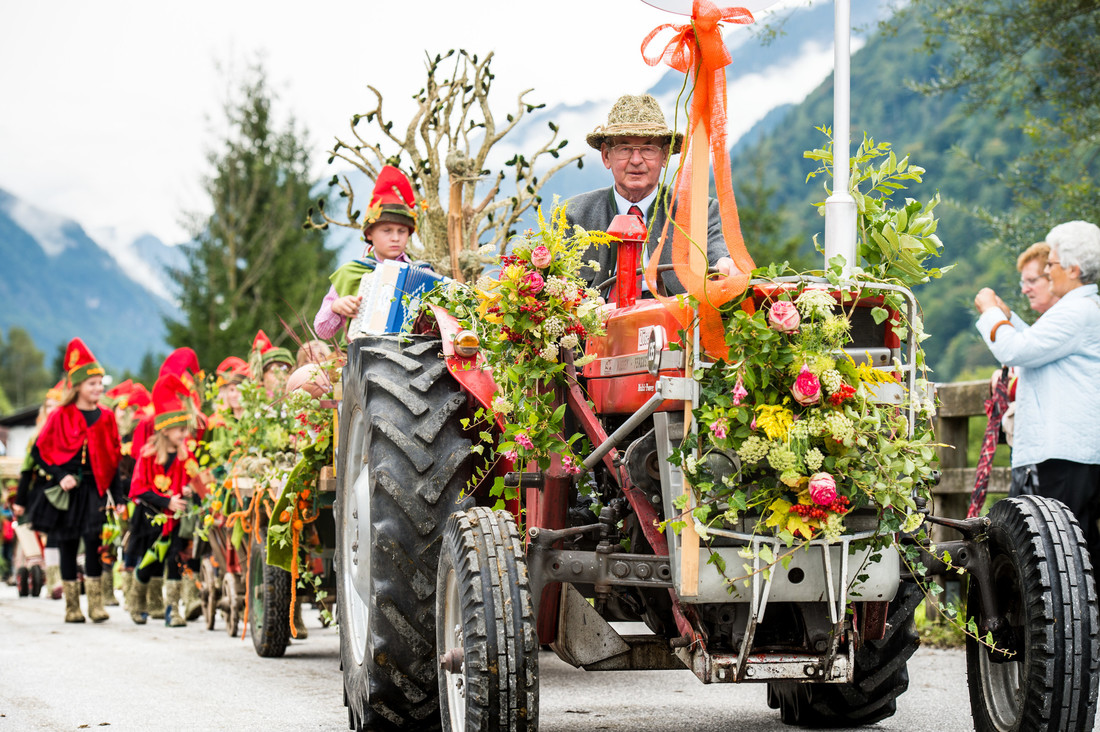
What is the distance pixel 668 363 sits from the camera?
3.61m

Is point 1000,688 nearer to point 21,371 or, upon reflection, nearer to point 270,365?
point 270,365

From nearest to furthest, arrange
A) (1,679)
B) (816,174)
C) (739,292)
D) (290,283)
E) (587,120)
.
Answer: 1. (739,292)
2. (816,174)
3. (587,120)
4. (1,679)
5. (290,283)

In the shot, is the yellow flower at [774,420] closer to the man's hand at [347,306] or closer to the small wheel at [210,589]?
the man's hand at [347,306]

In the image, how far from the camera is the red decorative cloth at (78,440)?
40.2 feet

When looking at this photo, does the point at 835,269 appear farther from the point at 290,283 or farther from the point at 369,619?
the point at 290,283

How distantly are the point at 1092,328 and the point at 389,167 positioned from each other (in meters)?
3.97

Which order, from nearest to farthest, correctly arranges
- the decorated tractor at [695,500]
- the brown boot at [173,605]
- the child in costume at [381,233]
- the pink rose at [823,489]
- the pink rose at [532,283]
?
the pink rose at [823,489]
the decorated tractor at [695,500]
the pink rose at [532,283]
the child in costume at [381,233]
the brown boot at [173,605]

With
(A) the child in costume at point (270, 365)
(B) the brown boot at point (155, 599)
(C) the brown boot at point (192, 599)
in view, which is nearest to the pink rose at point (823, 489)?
(A) the child in costume at point (270, 365)

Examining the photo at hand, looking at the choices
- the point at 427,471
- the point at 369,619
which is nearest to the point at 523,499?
the point at 427,471

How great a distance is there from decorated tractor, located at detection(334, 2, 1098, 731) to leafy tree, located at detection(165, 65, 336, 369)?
97.1ft

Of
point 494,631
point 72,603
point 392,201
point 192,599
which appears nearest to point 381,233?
point 392,201

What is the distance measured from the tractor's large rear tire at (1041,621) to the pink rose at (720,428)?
114cm

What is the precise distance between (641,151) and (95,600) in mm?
8307

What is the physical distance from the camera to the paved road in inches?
216
